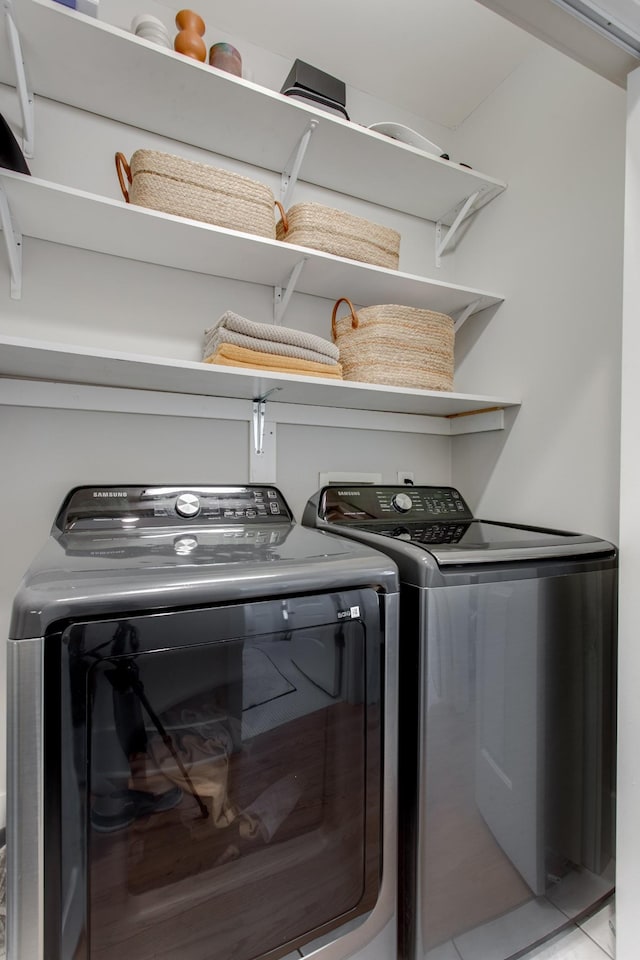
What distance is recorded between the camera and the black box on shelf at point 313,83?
4.66ft

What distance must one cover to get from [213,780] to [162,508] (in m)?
0.73

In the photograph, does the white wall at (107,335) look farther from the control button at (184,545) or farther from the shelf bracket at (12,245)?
the control button at (184,545)

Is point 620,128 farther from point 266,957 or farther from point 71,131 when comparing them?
point 266,957

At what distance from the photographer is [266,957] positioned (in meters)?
0.79

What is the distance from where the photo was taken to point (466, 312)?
1798mm

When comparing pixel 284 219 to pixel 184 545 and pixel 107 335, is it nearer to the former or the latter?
pixel 107 335

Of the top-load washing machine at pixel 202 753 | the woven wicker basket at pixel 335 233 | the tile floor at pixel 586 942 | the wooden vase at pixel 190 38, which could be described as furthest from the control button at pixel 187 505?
the tile floor at pixel 586 942

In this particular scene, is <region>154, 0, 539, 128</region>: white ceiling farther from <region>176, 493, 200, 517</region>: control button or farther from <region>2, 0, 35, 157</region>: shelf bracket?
<region>176, 493, 200, 517</region>: control button

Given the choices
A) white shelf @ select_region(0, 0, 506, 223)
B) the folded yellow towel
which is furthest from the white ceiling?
A: the folded yellow towel

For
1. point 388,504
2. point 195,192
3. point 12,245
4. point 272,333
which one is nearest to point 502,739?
point 388,504

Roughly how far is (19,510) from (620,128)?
209cm

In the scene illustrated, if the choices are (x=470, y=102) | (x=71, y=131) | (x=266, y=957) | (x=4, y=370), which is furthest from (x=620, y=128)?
(x=266, y=957)

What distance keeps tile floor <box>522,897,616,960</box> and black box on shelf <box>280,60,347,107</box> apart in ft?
8.11

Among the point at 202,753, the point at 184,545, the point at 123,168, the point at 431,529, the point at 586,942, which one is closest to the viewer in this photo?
the point at 202,753
